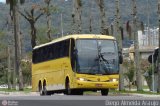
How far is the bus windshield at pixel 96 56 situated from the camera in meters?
29.0

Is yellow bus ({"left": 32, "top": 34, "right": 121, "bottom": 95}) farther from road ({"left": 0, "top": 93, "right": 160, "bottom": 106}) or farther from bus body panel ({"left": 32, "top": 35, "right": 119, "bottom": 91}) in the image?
road ({"left": 0, "top": 93, "right": 160, "bottom": 106})

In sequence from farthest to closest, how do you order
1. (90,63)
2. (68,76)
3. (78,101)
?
1. (68,76)
2. (90,63)
3. (78,101)

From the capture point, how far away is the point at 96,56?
2894 centimetres

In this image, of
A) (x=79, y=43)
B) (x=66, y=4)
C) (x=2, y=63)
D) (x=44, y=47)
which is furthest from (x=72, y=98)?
(x=66, y=4)

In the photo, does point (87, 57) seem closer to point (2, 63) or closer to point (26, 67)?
point (26, 67)

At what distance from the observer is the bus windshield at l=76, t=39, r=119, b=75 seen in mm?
28969

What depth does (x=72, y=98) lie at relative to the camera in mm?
4750

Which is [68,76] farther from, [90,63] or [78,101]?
[78,101]

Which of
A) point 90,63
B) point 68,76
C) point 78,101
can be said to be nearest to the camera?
point 78,101

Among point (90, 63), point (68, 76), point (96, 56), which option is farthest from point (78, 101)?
point (68, 76)

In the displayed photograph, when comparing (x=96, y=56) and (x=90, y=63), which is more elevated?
(x=96, y=56)

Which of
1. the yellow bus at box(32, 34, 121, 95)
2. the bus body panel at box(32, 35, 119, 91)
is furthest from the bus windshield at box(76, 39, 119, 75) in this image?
the bus body panel at box(32, 35, 119, 91)

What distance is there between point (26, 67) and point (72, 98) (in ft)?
286

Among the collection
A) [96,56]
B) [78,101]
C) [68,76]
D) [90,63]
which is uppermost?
[96,56]
